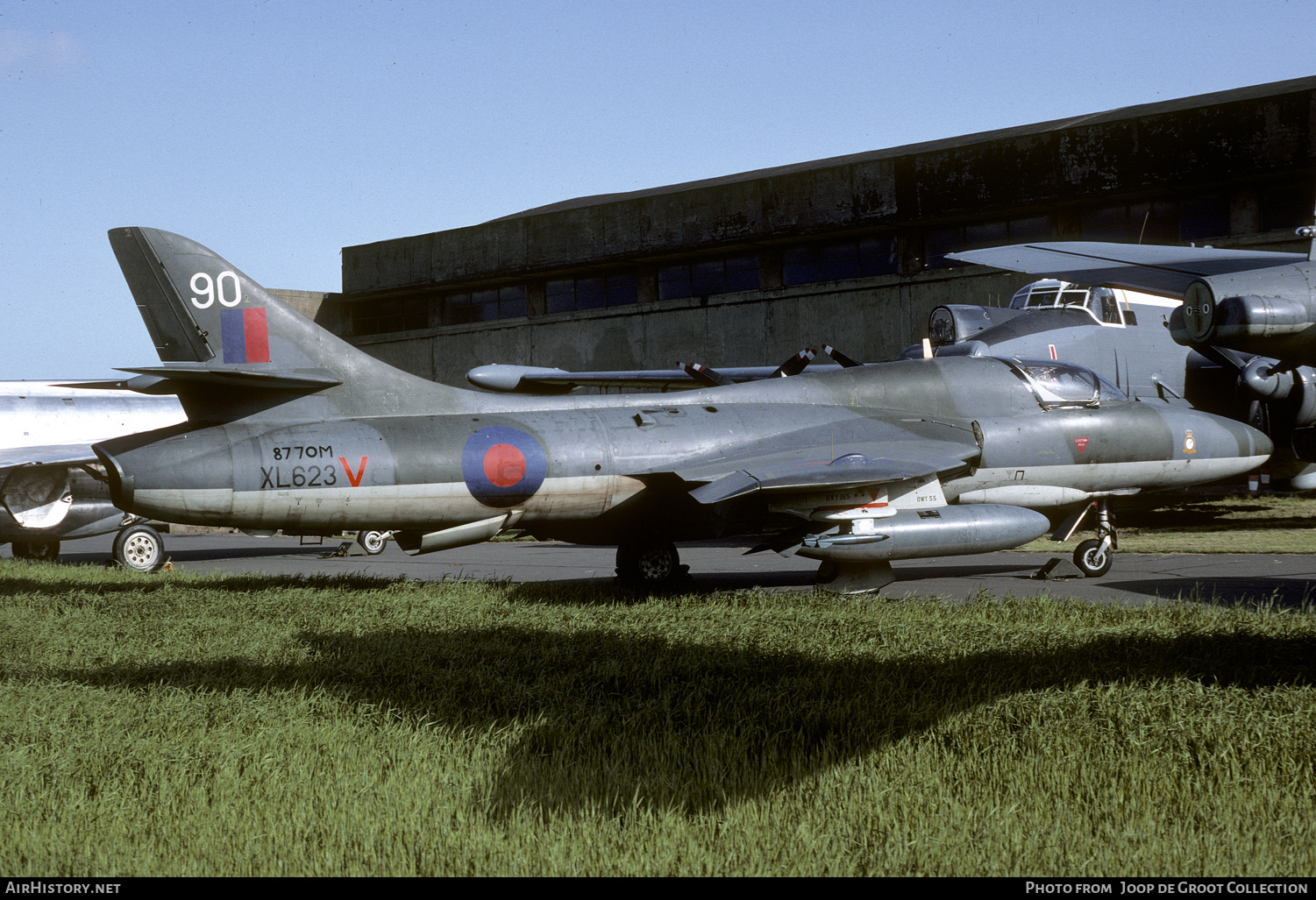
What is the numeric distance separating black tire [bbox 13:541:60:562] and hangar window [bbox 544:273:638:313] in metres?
24.9

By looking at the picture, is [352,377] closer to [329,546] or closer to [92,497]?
[92,497]

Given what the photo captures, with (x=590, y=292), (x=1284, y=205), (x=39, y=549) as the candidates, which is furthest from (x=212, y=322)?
(x=590, y=292)

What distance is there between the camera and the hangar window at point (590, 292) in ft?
136

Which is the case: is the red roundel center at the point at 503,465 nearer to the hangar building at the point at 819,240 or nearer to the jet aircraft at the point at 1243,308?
the jet aircraft at the point at 1243,308

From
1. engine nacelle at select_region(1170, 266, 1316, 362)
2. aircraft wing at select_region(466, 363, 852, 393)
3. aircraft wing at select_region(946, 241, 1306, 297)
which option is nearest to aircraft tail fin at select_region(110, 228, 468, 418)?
aircraft wing at select_region(946, 241, 1306, 297)

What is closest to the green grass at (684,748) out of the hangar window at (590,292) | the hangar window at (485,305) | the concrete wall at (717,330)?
the concrete wall at (717,330)

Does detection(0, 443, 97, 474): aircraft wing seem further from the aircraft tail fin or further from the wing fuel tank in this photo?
the wing fuel tank

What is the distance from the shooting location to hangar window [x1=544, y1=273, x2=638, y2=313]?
41531 millimetres

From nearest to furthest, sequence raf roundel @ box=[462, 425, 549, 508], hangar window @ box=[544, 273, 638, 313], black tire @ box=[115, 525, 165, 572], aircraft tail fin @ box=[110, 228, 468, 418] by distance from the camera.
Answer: aircraft tail fin @ box=[110, 228, 468, 418] < raf roundel @ box=[462, 425, 549, 508] < black tire @ box=[115, 525, 165, 572] < hangar window @ box=[544, 273, 638, 313]

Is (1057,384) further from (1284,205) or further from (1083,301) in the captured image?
(1284,205)

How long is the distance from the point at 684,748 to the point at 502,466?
6042 millimetres

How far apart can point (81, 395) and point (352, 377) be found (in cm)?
1333

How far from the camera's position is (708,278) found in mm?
39844

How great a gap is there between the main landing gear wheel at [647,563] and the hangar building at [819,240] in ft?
74.4
